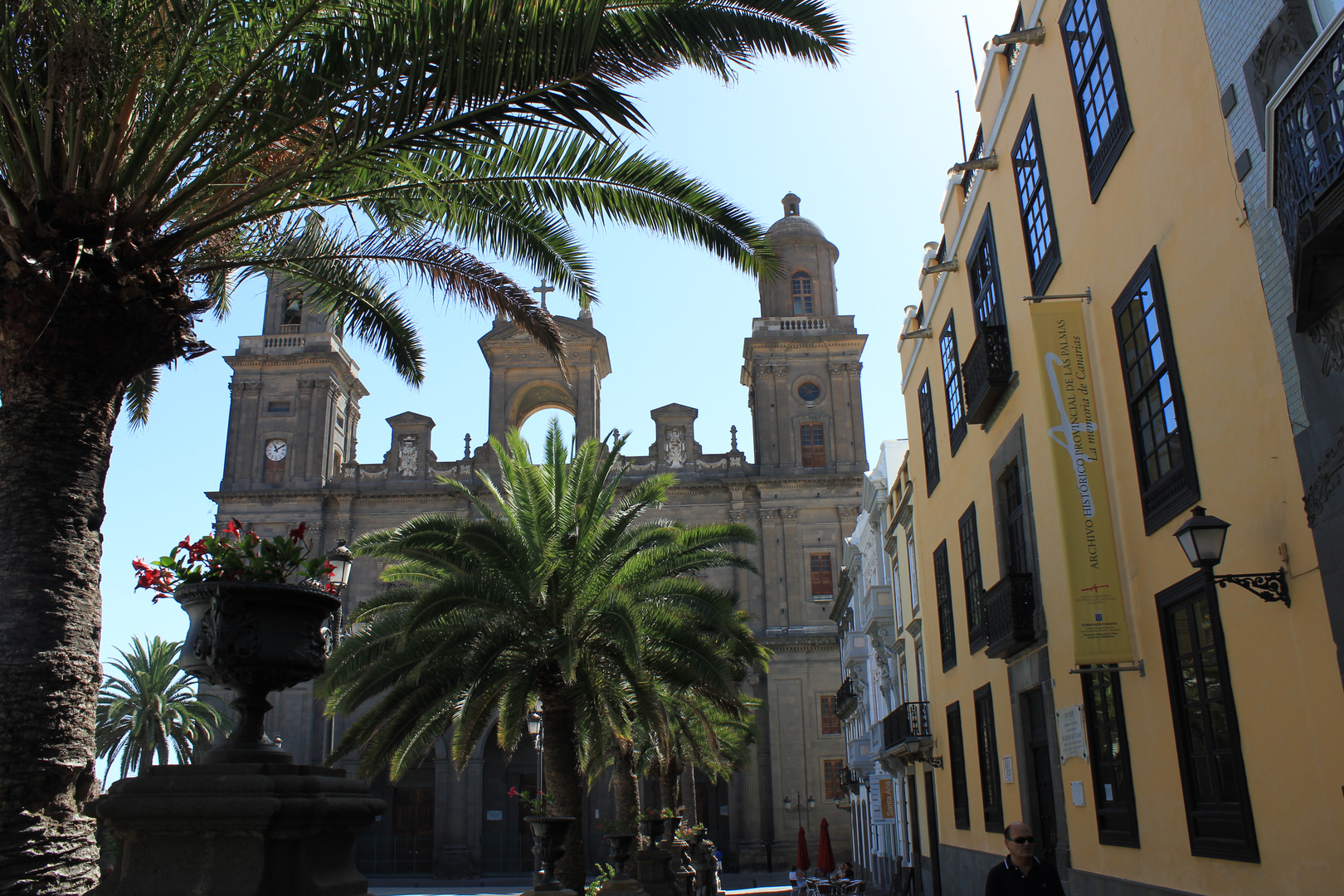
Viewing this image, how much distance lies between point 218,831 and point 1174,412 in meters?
Result: 7.97

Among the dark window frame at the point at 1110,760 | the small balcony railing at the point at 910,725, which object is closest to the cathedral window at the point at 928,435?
the small balcony railing at the point at 910,725

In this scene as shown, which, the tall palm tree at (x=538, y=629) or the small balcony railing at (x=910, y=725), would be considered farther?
the small balcony railing at (x=910, y=725)

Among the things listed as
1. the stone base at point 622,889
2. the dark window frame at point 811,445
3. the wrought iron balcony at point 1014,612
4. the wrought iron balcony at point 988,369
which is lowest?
the stone base at point 622,889

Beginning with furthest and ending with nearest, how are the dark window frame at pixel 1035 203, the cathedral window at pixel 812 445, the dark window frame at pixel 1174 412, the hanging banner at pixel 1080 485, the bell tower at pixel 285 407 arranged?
1. the cathedral window at pixel 812 445
2. the bell tower at pixel 285 407
3. the dark window frame at pixel 1035 203
4. the hanging banner at pixel 1080 485
5. the dark window frame at pixel 1174 412

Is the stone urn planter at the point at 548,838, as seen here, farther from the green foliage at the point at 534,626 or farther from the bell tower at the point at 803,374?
the bell tower at the point at 803,374

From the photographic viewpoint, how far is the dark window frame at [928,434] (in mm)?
19812

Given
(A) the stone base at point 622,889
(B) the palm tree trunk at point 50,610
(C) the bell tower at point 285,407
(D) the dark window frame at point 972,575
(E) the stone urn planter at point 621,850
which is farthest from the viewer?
(C) the bell tower at point 285,407

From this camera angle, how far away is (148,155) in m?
7.76

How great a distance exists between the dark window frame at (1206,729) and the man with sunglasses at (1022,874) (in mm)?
2195

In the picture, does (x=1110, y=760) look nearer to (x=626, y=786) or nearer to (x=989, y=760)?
(x=989, y=760)

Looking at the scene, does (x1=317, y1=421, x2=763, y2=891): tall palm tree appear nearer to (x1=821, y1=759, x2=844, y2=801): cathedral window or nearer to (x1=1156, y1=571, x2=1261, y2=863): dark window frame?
(x1=1156, y1=571, x2=1261, y2=863): dark window frame

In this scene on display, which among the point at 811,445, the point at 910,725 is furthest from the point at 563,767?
the point at 811,445

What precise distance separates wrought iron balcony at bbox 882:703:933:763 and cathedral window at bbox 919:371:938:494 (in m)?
4.82

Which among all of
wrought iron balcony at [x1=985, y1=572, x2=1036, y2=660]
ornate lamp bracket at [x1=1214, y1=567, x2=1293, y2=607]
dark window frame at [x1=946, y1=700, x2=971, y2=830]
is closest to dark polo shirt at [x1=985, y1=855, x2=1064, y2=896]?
ornate lamp bracket at [x1=1214, y1=567, x2=1293, y2=607]
